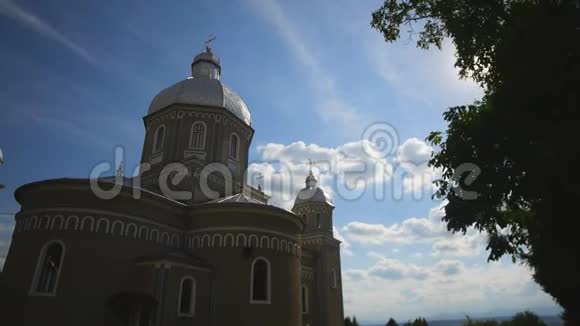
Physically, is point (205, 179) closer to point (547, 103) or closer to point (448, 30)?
point (448, 30)

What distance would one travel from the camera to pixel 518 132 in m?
7.78

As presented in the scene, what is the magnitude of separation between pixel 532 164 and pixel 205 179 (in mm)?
14566

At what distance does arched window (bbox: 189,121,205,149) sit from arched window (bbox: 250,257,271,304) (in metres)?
7.14

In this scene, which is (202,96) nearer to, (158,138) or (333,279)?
(158,138)

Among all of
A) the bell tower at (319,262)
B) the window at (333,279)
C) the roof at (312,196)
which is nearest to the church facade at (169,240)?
the bell tower at (319,262)

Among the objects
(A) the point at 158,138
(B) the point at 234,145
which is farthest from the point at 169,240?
(B) the point at 234,145

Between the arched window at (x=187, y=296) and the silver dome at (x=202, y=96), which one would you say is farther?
the silver dome at (x=202, y=96)

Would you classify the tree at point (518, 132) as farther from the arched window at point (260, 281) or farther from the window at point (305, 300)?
the window at point (305, 300)

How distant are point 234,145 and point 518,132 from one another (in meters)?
15.3

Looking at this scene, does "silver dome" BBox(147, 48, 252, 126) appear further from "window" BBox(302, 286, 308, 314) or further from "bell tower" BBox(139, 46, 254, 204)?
"window" BBox(302, 286, 308, 314)

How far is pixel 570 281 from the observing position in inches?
286

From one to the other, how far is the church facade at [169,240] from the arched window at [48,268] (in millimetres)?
34

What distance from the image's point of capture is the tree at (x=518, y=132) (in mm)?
7074

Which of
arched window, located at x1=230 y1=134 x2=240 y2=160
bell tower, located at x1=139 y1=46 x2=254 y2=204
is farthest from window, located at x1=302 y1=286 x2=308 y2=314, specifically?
arched window, located at x1=230 y1=134 x2=240 y2=160
